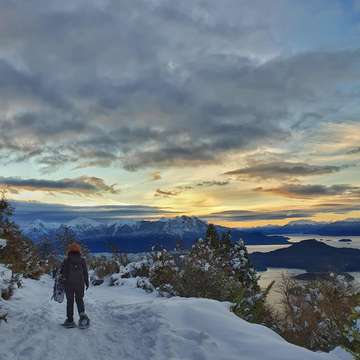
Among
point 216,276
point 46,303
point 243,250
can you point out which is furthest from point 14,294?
point 243,250

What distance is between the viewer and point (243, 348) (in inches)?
324

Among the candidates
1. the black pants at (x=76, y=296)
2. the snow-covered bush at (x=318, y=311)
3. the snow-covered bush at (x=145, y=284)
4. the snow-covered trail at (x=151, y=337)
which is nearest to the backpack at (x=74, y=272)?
the black pants at (x=76, y=296)

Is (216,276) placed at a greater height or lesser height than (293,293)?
greater

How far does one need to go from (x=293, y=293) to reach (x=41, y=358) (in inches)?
940

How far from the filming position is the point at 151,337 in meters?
9.48

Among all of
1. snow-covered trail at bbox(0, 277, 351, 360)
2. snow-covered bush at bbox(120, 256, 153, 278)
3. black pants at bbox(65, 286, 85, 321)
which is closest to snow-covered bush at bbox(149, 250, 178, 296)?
snow-covered bush at bbox(120, 256, 153, 278)

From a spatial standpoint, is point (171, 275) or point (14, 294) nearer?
point (14, 294)

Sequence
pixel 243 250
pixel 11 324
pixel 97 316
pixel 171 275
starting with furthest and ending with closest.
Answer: pixel 243 250, pixel 171 275, pixel 97 316, pixel 11 324

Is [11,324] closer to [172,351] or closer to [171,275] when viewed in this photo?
[172,351]

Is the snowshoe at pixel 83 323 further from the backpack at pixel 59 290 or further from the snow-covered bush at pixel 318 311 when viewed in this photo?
the snow-covered bush at pixel 318 311

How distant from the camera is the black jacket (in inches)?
440

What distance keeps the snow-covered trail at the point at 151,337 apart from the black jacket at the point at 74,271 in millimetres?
1038

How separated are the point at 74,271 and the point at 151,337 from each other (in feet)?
9.52

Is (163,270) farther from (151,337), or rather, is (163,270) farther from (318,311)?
(151,337)
